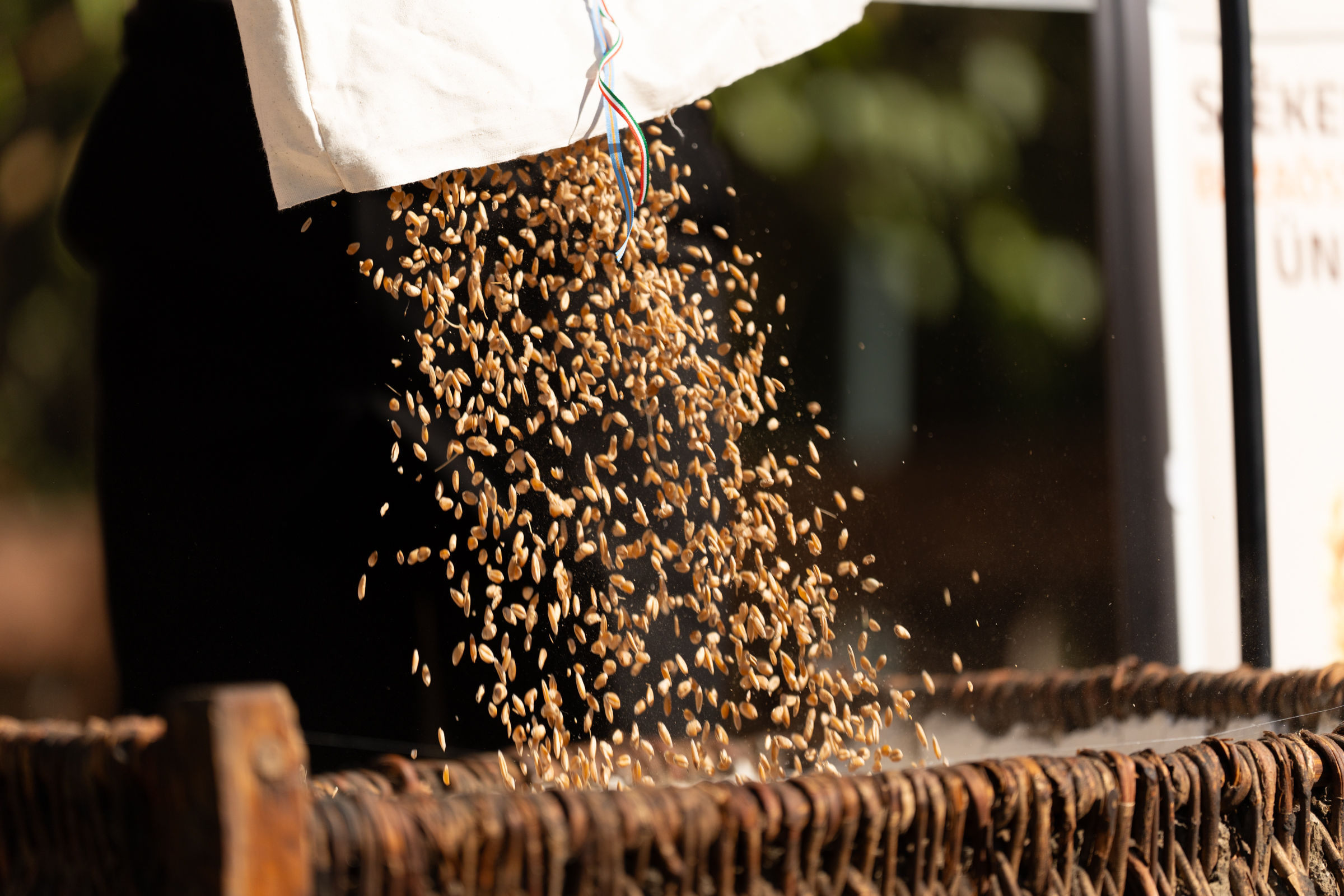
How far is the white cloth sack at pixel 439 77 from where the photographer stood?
30.0 inches

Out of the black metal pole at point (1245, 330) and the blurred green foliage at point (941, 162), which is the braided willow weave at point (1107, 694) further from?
the blurred green foliage at point (941, 162)

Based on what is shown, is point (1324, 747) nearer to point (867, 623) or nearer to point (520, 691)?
point (867, 623)

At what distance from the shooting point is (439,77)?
0.80 meters

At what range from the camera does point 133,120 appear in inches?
41.2

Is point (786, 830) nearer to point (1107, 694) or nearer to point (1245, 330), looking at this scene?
point (1107, 694)

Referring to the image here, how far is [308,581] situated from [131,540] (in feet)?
0.61

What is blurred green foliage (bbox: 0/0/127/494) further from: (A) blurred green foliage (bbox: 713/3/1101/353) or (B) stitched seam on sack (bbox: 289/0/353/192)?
(A) blurred green foliage (bbox: 713/3/1101/353)

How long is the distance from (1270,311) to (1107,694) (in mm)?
741

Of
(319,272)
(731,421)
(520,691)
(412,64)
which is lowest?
(520,691)

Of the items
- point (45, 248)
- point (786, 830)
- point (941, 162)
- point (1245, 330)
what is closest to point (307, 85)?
point (45, 248)

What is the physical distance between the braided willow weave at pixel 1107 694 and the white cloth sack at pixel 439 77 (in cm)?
74

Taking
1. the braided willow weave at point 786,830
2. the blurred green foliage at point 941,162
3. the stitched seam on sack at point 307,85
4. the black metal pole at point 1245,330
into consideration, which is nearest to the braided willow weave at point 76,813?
the braided willow weave at point 786,830

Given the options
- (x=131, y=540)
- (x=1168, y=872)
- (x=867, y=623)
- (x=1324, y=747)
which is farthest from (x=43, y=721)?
(x=1324, y=747)

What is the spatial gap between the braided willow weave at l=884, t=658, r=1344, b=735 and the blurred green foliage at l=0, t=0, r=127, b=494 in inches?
38.0
